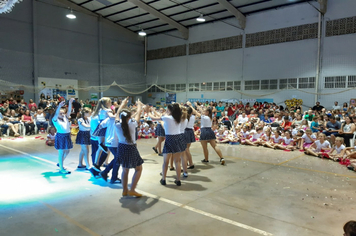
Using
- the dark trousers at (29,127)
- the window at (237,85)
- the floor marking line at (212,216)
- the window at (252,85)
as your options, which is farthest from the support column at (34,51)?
the floor marking line at (212,216)

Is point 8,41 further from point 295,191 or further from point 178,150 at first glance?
point 295,191

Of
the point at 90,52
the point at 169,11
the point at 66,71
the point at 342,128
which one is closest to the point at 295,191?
the point at 342,128

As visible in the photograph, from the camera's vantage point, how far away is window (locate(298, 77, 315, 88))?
1502 centimetres

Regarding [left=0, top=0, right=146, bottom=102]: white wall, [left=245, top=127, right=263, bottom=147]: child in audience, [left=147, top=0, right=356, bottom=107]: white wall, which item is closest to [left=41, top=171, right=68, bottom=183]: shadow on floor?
[left=245, top=127, right=263, bottom=147]: child in audience

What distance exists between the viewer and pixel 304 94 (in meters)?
15.3

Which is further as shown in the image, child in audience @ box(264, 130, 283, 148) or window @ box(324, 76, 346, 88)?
window @ box(324, 76, 346, 88)

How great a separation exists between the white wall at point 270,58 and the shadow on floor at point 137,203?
13592 millimetres

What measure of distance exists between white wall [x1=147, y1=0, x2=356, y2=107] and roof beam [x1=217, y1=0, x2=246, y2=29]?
35 cm

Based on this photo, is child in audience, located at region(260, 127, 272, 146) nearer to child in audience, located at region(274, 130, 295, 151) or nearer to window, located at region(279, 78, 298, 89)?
child in audience, located at region(274, 130, 295, 151)

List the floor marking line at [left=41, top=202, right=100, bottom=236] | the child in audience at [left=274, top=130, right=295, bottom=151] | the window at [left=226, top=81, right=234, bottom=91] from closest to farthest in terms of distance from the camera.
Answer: the floor marking line at [left=41, top=202, right=100, bottom=236]
the child in audience at [left=274, top=130, right=295, bottom=151]
the window at [left=226, top=81, right=234, bottom=91]

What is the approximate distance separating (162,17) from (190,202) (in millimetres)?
17184

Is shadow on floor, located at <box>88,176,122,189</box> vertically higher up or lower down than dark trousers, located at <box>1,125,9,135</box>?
lower down

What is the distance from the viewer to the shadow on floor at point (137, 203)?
3.84 meters

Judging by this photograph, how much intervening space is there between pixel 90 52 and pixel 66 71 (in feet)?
9.48
